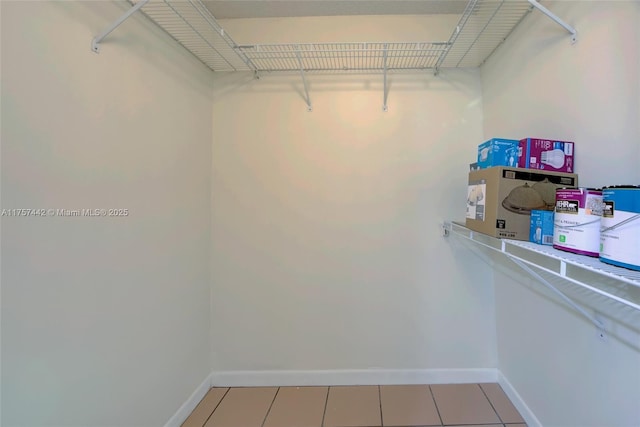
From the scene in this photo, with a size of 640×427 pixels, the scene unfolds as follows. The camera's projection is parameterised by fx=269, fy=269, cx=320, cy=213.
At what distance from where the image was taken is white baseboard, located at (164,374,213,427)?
149 cm

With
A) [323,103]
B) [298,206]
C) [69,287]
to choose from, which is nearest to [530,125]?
[323,103]

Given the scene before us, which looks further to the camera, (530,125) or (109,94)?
(530,125)

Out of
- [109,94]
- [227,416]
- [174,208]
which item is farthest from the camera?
[227,416]

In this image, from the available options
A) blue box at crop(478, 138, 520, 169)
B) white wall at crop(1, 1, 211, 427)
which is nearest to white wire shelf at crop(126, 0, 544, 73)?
white wall at crop(1, 1, 211, 427)

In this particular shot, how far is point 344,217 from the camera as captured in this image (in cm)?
187

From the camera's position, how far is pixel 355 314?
1871 mm

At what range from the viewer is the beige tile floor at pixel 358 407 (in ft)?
5.06

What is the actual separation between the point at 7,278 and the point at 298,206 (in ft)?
4.42

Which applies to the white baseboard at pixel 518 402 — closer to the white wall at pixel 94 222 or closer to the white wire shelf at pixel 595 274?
the white wire shelf at pixel 595 274

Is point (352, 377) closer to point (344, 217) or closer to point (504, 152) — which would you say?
point (344, 217)

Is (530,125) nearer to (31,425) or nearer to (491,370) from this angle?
(491,370)

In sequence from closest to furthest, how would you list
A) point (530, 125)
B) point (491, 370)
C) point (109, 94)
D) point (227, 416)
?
point (109, 94) < point (530, 125) < point (227, 416) < point (491, 370)

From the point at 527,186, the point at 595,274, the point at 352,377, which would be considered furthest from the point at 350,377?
the point at 527,186

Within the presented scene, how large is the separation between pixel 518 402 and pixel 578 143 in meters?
1.48
